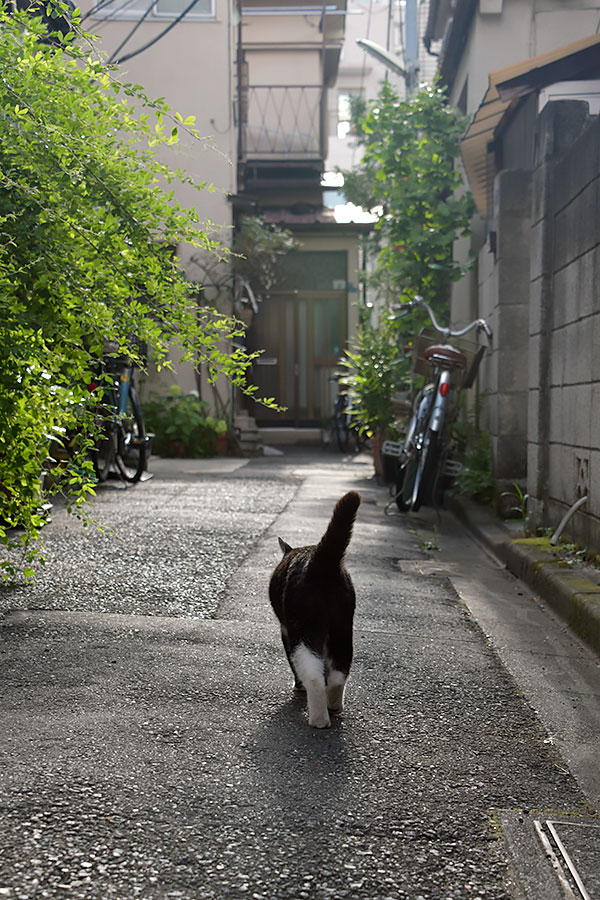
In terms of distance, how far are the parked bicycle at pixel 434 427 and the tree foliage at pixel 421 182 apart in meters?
2.76

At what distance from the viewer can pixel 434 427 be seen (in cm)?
729

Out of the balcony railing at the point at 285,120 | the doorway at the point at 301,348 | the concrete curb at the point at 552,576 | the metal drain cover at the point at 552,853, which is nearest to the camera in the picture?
the metal drain cover at the point at 552,853

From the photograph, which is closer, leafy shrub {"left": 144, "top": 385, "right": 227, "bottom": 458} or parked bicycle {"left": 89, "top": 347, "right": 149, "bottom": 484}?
parked bicycle {"left": 89, "top": 347, "right": 149, "bottom": 484}

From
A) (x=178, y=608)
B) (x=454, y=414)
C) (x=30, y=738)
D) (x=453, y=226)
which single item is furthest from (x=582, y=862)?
(x=453, y=226)

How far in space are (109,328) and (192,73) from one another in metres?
12.1

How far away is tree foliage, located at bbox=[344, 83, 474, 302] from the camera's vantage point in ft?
35.3

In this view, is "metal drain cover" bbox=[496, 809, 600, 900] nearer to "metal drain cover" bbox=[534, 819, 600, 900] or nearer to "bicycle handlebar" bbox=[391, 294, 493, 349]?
"metal drain cover" bbox=[534, 819, 600, 900]

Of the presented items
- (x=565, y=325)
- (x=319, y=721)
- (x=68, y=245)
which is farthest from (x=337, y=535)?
(x=565, y=325)

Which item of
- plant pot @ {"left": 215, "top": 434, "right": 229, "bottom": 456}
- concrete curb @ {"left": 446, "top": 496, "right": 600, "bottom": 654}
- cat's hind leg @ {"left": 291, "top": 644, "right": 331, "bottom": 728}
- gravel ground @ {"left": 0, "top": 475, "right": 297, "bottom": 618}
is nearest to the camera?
cat's hind leg @ {"left": 291, "top": 644, "right": 331, "bottom": 728}

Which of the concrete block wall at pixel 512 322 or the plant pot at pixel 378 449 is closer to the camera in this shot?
the concrete block wall at pixel 512 322

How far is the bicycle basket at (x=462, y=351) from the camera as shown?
26.7ft

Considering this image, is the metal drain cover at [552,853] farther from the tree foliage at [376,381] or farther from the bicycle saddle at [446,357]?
the tree foliage at [376,381]

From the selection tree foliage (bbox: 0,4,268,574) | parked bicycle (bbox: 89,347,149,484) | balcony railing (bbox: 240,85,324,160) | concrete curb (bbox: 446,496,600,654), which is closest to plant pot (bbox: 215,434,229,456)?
parked bicycle (bbox: 89,347,149,484)

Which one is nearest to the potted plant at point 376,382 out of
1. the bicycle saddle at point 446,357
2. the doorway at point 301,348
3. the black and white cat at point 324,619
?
the bicycle saddle at point 446,357
